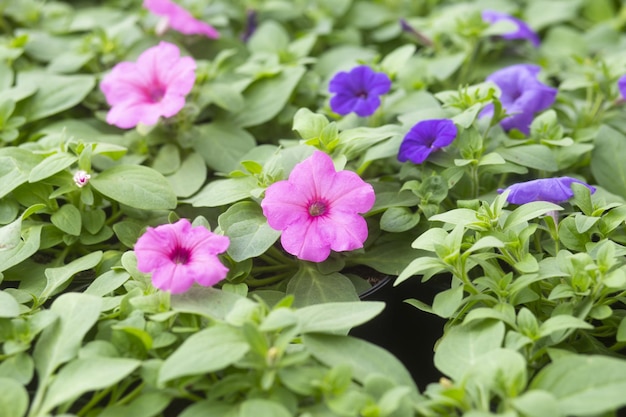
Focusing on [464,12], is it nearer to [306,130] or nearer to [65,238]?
[306,130]

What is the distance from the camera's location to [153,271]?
3.30 ft

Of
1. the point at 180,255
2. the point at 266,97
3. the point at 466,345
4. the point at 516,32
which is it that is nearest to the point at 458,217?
the point at 466,345

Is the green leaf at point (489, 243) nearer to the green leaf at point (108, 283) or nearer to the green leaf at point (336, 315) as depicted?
the green leaf at point (336, 315)

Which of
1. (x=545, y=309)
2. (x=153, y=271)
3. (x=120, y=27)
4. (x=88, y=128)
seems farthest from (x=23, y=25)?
(x=545, y=309)

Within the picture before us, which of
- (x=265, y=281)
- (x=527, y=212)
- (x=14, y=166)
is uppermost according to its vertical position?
(x=527, y=212)

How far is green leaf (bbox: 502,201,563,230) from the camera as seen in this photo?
1.05 m

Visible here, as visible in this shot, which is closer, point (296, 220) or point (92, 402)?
point (92, 402)

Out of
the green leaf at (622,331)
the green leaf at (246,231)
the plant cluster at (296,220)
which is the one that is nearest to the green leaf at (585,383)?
the plant cluster at (296,220)

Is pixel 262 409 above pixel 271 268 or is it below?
above

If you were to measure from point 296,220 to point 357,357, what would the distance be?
0.26m

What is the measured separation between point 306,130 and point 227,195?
18 cm

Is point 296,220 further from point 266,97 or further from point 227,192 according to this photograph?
point 266,97

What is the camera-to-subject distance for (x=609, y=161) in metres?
1.38

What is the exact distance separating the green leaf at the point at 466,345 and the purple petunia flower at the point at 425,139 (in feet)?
1.16
